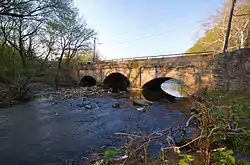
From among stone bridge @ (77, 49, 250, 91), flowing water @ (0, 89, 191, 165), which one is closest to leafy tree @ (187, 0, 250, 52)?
stone bridge @ (77, 49, 250, 91)

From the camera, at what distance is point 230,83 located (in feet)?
27.9

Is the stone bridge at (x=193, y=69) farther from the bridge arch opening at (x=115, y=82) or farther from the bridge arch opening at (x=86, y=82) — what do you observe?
the bridge arch opening at (x=86, y=82)

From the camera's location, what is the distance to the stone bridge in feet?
26.5

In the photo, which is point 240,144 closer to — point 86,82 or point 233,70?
point 233,70

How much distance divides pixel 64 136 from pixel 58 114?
9.53 feet

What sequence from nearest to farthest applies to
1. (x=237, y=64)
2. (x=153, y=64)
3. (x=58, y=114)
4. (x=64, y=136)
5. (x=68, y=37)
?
(x=64, y=136)
(x=58, y=114)
(x=237, y=64)
(x=153, y=64)
(x=68, y=37)

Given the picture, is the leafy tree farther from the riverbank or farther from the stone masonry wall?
the riverbank

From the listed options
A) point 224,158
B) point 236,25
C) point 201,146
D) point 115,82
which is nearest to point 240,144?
point 201,146

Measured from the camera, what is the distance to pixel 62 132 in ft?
17.2

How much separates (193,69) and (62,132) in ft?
31.8

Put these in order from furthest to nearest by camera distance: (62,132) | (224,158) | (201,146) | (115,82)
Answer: (115,82) → (62,132) → (201,146) → (224,158)

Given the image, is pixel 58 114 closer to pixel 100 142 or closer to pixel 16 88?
pixel 100 142

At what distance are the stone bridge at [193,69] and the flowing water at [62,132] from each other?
4649 millimetres

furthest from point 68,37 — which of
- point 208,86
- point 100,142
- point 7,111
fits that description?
point 100,142
